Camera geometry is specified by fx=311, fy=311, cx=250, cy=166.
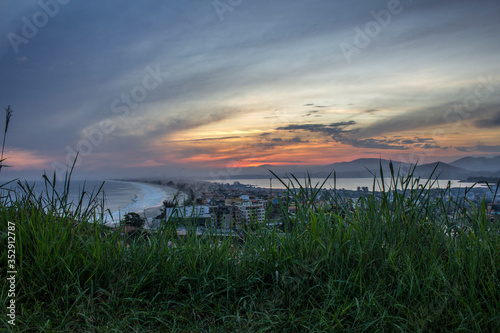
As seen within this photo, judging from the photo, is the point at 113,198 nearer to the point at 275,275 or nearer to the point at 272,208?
the point at 272,208

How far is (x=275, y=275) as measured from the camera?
2.37 metres

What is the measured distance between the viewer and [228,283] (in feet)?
7.41

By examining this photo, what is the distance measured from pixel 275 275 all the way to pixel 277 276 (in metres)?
0.16

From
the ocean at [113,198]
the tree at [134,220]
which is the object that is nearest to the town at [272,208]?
the tree at [134,220]

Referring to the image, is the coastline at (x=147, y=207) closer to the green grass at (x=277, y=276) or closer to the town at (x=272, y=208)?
the town at (x=272, y=208)

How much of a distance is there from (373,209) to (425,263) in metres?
0.55

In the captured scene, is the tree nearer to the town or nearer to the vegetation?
the town

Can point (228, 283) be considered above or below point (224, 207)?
below

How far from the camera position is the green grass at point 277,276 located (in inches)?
77.7

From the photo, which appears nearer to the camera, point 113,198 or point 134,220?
point 134,220

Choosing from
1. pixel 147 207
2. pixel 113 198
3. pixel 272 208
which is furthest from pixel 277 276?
pixel 113 198

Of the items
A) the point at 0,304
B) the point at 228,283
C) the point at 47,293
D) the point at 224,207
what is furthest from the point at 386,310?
the point at 0,304

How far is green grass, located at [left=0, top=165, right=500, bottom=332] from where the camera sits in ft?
6.48

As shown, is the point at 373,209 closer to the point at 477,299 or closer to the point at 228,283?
the point at 477,299
